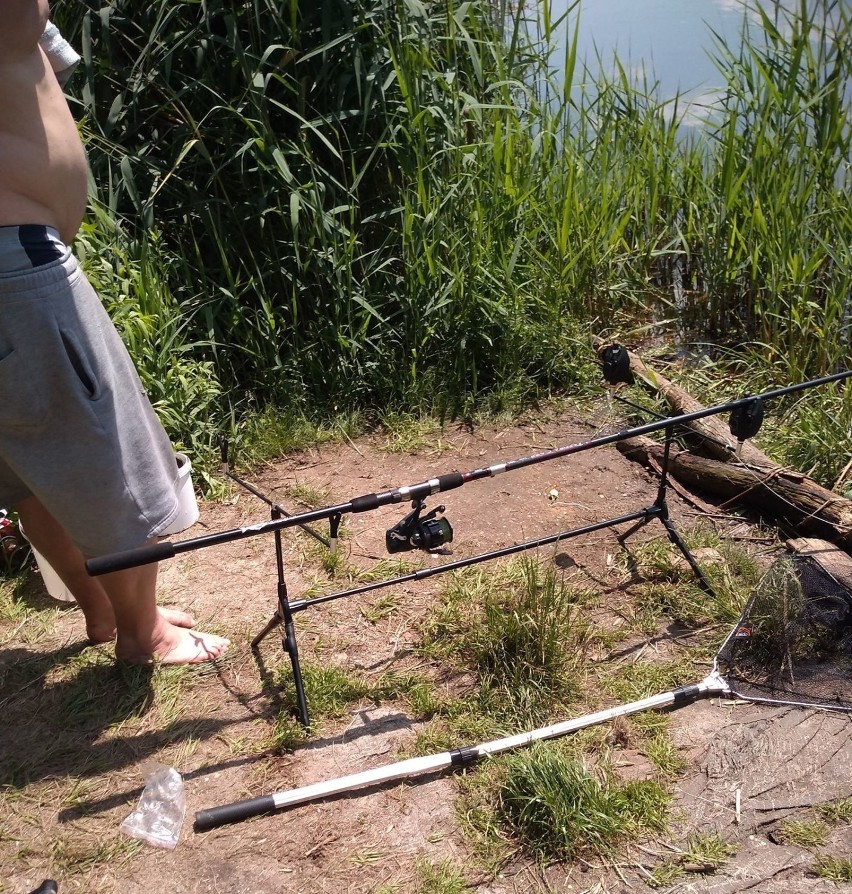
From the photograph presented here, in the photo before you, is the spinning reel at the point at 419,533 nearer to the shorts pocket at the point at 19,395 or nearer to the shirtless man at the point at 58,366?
the shirtless man at the point at 58,366

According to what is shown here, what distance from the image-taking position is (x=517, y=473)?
11.8 feet

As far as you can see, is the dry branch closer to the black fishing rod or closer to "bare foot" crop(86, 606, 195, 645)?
the black fishing rod

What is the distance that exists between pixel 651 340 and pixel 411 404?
1364mm

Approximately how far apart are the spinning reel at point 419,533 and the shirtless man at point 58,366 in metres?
0.58

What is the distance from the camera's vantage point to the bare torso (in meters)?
1.87

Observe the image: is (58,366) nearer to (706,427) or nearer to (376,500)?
(376,500)

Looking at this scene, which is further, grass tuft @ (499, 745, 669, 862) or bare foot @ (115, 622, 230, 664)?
bare foot @ (115, 622, 230, 664)

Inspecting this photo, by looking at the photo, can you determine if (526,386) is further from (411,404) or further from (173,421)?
(173,421)

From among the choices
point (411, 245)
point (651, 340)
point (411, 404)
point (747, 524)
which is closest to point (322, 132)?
point (411, 245)

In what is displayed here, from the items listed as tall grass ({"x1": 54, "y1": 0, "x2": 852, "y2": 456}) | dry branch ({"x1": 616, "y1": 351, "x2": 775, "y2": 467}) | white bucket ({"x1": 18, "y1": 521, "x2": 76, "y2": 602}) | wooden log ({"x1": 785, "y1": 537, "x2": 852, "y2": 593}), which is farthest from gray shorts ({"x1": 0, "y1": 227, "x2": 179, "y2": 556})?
wooden log ({"x1": 785, "y1": 537, "x2": 852, "y2": 593})

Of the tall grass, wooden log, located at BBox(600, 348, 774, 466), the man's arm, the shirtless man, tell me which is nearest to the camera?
the man's arm

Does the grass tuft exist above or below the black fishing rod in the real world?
below

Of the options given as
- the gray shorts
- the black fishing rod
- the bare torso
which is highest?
the bare torso

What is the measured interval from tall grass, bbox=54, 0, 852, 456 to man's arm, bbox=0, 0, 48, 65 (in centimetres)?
152
